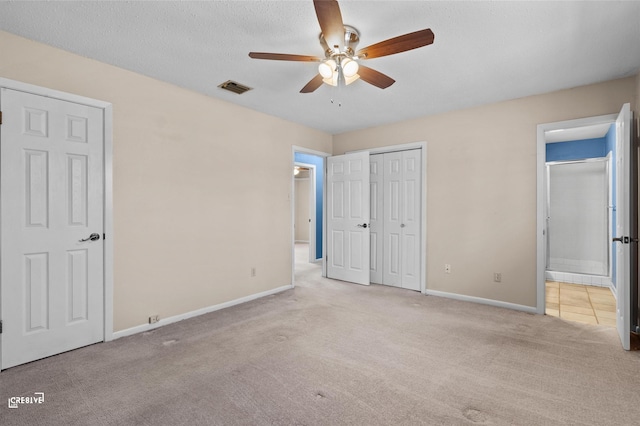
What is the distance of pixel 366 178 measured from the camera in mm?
4895

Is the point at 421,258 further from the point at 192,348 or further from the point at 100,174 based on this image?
the point at 100,174

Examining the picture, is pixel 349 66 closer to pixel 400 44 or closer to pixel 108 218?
pixel 400 44

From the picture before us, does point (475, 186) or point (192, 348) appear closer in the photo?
point (192, 348)

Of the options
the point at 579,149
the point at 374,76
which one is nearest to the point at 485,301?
the point at 374,76

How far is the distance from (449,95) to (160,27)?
9.76 ft

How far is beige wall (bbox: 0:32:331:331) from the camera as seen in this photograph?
2.85 meters

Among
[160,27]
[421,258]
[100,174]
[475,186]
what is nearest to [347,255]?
[421,258]

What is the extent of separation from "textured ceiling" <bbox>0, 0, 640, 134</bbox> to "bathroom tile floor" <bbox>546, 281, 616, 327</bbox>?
252 cm

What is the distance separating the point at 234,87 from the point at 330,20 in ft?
6.10

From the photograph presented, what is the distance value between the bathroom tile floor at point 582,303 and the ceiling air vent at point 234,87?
4272mm

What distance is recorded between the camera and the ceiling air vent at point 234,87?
3.29 meters

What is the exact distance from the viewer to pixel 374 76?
252cm

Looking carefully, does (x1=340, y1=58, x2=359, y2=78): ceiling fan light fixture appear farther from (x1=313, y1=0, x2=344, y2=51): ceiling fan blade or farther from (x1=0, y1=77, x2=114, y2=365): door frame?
(x1=0, y1=77, x2=114, y2=365): door frame

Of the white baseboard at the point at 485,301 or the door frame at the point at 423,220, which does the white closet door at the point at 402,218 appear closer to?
the door frame at the point at 423,220
